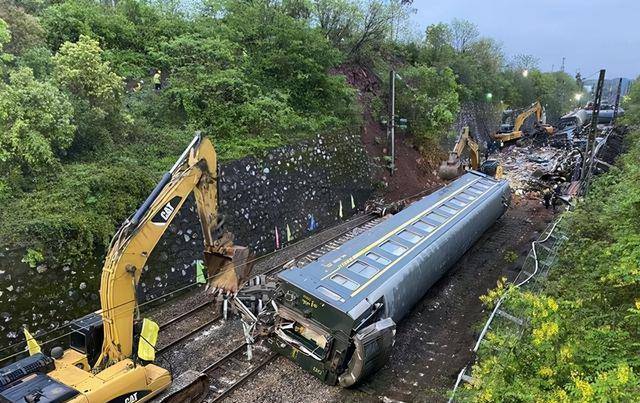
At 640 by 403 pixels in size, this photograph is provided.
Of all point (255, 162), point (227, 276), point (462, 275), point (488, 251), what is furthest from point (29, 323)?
point (488, 251)

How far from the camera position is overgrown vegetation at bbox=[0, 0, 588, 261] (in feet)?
41.7

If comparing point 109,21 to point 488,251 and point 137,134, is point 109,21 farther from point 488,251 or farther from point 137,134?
point 488,251

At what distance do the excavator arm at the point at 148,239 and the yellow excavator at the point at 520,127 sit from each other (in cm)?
3245

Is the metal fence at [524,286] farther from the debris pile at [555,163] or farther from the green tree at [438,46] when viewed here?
the green tree at [438,46]

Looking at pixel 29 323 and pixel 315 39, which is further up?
pixel 315 39

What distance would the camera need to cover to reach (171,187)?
32.1 ft

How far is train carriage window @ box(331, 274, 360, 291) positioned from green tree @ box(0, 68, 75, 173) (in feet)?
28.8

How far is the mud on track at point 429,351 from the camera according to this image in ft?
35.1

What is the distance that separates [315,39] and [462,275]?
44.9 feet

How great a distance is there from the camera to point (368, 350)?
10.1 meters

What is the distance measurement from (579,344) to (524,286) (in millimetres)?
5300

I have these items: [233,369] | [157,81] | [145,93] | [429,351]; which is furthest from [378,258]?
[157,81]

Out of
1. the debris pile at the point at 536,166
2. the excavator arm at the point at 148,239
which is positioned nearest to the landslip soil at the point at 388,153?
the debris pile at the point at 536,166

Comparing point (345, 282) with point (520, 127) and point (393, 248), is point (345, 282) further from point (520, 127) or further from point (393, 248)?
point (520, 127)
